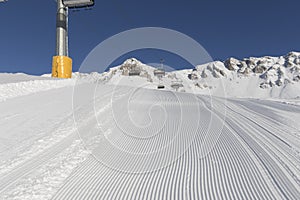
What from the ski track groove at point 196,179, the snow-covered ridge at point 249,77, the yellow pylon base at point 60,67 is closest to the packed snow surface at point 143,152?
the ski track groove at point 196,179

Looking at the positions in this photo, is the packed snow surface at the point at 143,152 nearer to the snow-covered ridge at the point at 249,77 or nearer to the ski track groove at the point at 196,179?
the ski track groove at the point at 196,179

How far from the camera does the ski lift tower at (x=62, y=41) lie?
611 inches

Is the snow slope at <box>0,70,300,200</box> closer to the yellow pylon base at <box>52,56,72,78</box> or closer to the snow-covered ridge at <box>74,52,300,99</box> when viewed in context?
the yellow pylon base at <box>52,56,72,78</box>

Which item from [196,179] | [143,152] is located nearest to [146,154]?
[143,152]

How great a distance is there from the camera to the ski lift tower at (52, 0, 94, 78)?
15.5 metres

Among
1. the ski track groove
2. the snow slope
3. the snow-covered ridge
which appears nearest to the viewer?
the ski track groove

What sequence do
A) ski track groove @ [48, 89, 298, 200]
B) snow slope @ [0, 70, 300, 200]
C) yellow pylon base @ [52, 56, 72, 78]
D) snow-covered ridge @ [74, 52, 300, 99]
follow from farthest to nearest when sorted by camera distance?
snow-covered ridge @ [74, 52, 300, 99] < yellow pylon base @ [52, 56, 72, 78] < snow slope @ [0, 70, 300, 200] < ski track groove @ [48, 89, 298, 200]

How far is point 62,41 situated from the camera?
52.7ft

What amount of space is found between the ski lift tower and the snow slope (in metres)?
9.20

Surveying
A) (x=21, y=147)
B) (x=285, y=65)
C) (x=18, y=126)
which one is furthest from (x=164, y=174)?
(x=285, y=65)

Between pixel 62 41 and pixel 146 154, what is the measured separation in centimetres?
1526

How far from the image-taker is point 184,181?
2885mm

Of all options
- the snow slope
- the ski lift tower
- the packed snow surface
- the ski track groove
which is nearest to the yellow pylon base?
the ski lift tower

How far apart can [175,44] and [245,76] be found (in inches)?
6724
